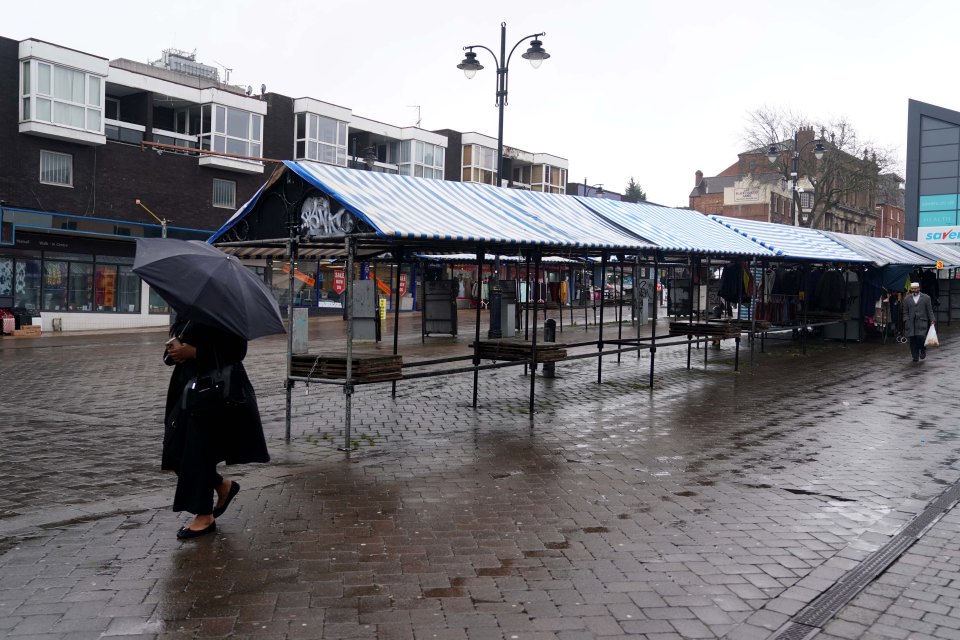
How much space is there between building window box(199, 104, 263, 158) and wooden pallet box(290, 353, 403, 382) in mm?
26521

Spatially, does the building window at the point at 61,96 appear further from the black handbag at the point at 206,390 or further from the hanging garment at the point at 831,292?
the black handbag at the point at 206,390

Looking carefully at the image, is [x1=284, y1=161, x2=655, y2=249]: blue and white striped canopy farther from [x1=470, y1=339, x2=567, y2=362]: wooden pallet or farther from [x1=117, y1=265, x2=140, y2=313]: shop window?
[x1=117, y1=265, x2=140, y2=313]: shop window

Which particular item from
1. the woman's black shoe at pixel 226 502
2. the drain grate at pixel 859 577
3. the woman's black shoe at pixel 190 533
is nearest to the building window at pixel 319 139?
the woman's black shoe at pixel 226 502

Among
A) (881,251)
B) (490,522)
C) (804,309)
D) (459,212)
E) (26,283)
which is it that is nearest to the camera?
(490,522)

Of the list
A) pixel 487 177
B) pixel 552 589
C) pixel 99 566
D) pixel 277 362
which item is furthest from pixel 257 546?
pixel 487 177

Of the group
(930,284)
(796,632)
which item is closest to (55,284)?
(796,632)

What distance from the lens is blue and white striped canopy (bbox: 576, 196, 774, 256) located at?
13.1m

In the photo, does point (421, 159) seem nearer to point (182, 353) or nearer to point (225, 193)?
point (225, 193)

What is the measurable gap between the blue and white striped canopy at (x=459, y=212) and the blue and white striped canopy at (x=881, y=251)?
12.3m

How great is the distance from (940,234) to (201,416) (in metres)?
50.9

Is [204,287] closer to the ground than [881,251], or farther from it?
closer to the ground

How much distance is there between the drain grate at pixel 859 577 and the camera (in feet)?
14.0

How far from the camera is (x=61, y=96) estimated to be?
27656 millimetres

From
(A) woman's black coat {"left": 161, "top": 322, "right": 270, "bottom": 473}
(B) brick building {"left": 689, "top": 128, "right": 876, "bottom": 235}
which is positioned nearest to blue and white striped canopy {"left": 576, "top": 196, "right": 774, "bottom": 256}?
(A) woman's black coat {"left": 161, "top": 322, "right": 270, "bottom": 473}
